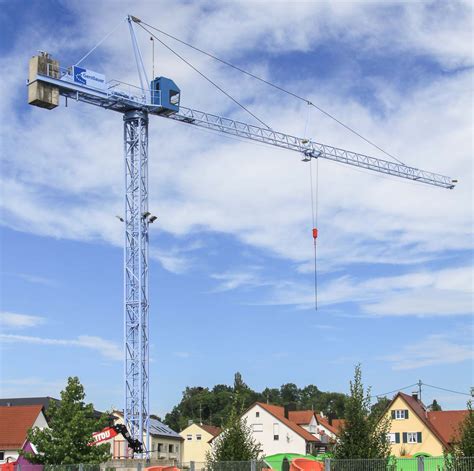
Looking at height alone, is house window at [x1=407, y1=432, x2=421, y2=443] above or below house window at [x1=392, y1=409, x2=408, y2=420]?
below

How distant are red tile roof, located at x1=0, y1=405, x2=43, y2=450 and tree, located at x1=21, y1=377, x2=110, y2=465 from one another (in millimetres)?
26509

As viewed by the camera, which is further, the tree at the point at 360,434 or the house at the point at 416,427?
the house at the point at 416,427

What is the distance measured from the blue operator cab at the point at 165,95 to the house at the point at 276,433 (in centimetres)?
3590

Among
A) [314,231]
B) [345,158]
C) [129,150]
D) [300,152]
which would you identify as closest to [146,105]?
[129,150]

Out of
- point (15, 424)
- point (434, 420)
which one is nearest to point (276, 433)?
point (434, 420)

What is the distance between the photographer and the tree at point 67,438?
3997cm

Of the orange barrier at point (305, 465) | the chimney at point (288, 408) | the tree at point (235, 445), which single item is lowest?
the orange barrier at point (305, 465)

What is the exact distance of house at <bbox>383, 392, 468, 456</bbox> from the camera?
71.0m

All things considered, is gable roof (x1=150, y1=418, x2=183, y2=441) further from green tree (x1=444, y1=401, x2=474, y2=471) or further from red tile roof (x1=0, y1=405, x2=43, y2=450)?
green tree (x1=444, y1=401, x2=474, y2=471)

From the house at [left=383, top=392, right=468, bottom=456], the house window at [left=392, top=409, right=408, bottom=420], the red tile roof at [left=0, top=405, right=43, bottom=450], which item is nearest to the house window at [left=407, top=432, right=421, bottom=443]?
the house at [left=383, top=392, right=468, bottom=456]

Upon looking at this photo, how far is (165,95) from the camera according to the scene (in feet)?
A: 214

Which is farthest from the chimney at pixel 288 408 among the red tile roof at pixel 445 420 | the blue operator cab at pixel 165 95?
the blue operator cab at pixel 165 95

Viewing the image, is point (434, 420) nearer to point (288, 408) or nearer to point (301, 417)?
point (301, 417)

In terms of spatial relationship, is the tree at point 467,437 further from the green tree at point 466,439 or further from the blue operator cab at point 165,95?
the blue operator cab at point 165,95
